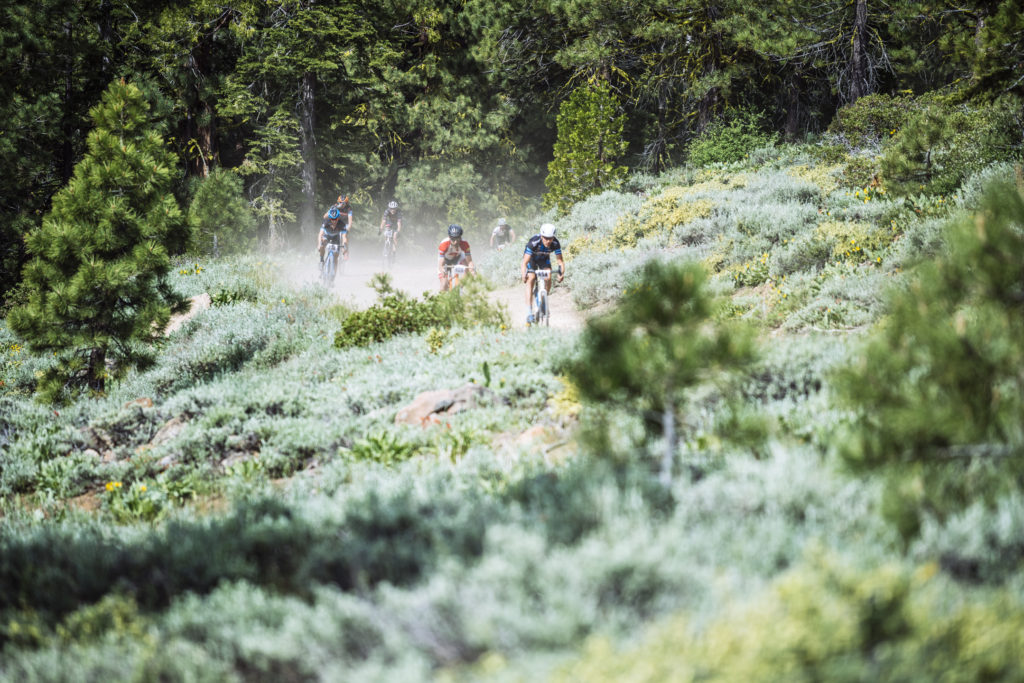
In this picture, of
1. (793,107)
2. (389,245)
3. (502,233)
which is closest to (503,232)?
(502,233)

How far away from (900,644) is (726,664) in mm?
564

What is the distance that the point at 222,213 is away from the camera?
20.6 meters

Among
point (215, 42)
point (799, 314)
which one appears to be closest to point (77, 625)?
point (799, 314)

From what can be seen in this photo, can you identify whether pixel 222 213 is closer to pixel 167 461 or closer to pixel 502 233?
pixel 502 233

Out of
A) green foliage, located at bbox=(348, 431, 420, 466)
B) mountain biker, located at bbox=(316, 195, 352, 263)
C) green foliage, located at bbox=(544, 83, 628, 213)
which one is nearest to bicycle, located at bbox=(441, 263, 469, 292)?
mountain biker, located at bbox=(316, 195, 352, 263)

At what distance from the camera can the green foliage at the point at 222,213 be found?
20.2 metres

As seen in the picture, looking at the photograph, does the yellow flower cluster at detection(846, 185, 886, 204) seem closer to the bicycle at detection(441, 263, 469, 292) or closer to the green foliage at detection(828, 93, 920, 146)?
the green foliage at detection(828, 93, 920, 146)

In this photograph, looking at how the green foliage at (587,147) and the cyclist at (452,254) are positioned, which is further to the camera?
the green foliage at (587,147)

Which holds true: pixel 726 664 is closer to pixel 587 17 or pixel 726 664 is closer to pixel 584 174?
pixel 584 174

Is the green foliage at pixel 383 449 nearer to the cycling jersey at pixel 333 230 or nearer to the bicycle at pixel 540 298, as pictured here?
the bicycle at pixel 540 298

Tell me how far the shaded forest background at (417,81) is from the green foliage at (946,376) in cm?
1853

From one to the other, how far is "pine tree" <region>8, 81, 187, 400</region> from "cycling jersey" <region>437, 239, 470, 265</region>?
4.81m

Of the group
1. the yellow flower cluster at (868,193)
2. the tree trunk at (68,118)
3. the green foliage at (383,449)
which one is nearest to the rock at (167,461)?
the green foliage at (383,449)

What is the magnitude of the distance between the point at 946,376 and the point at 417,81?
27973mm
